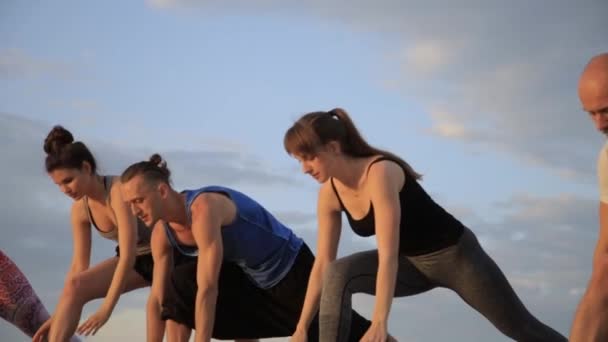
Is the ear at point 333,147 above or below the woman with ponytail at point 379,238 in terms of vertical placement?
above

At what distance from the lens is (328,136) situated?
5.60m

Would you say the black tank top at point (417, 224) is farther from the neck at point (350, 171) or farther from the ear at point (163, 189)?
the ear at point (163, 189)

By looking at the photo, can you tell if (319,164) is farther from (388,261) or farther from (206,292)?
(206,292)

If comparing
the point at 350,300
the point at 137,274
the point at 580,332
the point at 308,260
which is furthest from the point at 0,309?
the point at 580,332

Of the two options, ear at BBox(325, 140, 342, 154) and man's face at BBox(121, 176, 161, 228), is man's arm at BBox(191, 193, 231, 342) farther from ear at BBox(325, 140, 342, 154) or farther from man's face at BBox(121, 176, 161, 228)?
ear at BBox(325, 140, 342, 154)

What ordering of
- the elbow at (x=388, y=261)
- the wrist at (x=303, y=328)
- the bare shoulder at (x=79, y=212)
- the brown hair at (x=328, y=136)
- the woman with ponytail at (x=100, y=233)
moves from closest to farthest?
1. the elbow at (x=388, y=261)
2. the brown hair at (x=328, y=136)
3. the wrist at (x=303, y=328)
4. the woman with ponytail at (x=100, y=233)
5. the bare shoulder at (x=79, y=212)

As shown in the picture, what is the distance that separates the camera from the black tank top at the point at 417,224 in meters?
5.74

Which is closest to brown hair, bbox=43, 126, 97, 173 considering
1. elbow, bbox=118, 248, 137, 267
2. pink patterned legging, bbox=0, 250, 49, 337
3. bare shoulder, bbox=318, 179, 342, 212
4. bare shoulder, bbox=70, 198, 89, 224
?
bare shoulder, bbox=70, 198, 89, 224

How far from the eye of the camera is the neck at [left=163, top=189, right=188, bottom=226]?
6.47 meters

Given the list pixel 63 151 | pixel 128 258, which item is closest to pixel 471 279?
pixel 128 258

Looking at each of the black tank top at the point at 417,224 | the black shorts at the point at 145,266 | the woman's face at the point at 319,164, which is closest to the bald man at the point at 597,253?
the black tank top at the point at 417,224

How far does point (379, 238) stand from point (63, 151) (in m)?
2.64

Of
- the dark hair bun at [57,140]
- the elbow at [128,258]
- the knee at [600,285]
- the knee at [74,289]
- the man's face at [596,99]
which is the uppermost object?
the man's face at [596,99]

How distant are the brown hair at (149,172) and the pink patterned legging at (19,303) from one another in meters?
2.34
